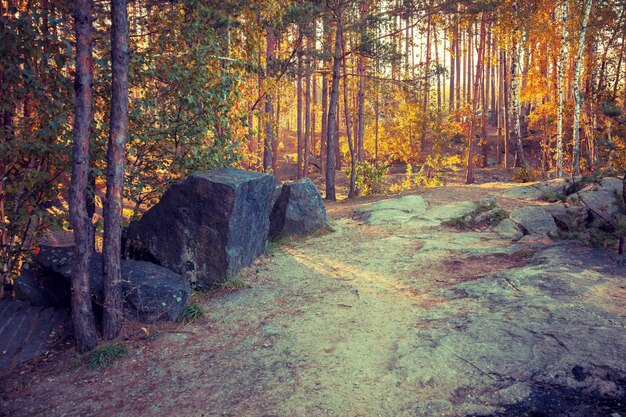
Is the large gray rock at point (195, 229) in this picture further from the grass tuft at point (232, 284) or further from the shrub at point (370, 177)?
the shrub at point (370, 177)

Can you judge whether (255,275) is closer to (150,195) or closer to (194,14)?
(150,195)

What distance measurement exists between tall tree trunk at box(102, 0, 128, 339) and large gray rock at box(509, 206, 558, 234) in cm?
860

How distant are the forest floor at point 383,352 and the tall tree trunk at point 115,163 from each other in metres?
0.58

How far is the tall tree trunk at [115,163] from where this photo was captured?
5102 mm

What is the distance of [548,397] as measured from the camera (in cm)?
379

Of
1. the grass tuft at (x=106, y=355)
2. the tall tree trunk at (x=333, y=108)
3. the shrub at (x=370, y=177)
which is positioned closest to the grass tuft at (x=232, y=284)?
the grass tuft at (x=106, y=355)

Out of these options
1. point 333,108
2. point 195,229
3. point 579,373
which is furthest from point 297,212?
point 579,373

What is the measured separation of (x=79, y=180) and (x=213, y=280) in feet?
9.77

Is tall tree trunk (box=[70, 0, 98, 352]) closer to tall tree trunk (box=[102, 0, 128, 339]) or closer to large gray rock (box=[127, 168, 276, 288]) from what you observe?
tall tree trunk (box=[102, 0, 128, 339])

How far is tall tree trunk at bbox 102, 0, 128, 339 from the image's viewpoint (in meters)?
5.10

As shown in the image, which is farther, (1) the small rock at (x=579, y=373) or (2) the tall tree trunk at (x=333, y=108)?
(2) the tall tree trunk at (x=333, y=108)

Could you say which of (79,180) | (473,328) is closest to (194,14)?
(79,180)

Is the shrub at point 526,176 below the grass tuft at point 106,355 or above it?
above

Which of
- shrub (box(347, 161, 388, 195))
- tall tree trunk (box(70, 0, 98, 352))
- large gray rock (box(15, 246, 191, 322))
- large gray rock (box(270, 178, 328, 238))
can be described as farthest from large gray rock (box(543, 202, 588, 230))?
shrub (box(347, 161, 388, 195))
